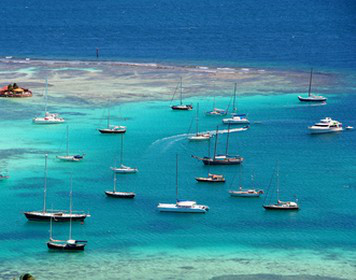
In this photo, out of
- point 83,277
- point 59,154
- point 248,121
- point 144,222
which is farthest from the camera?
point 248,121

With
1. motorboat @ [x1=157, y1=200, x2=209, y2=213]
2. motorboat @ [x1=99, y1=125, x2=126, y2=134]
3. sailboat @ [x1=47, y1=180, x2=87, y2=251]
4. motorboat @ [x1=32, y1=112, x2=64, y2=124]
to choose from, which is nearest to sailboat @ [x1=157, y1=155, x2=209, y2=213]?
motorboat @ [x1=157, y1=200, x2=209, y2=213]

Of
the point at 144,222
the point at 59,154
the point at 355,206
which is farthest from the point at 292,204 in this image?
the point at 59,154

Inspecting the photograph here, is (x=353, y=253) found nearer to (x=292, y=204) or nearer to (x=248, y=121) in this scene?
(x=292, y=204)

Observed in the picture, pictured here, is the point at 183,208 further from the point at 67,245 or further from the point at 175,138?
the point at 175,138

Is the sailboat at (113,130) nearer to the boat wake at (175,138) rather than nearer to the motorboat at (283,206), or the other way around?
the boat wake at (175,138)

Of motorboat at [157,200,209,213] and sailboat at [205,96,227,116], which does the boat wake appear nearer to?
sailboat at [205,96,227,116]

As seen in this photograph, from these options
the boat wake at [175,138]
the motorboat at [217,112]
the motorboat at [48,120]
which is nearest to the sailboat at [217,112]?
the motorboat at [217,112]
